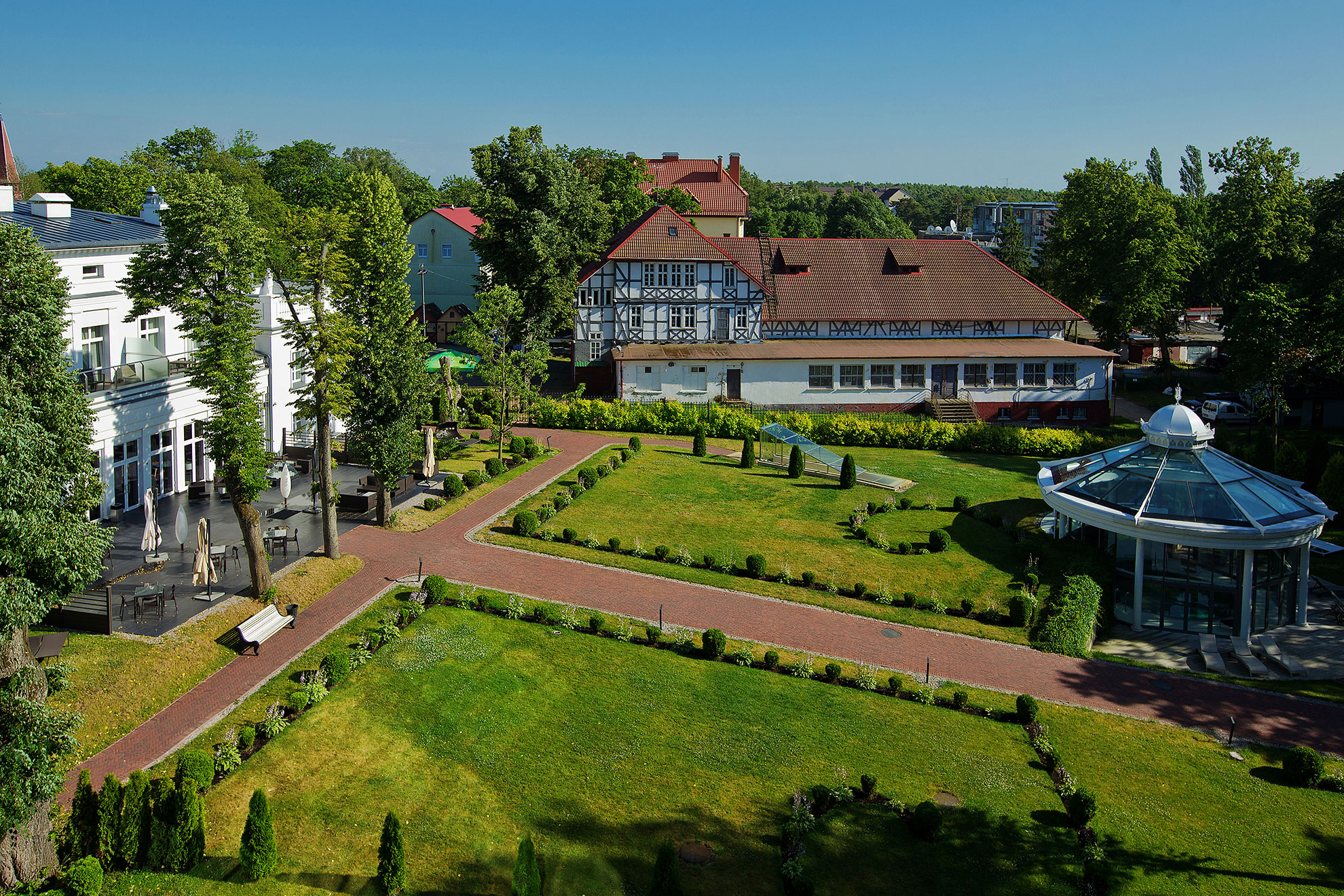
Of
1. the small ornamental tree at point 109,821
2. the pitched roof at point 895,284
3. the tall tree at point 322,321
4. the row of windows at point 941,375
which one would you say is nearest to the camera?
the small ornamental tree at point 109,821

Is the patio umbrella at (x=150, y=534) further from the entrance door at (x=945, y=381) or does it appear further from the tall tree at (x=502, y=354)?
the entrance door at (x=945, y=381)

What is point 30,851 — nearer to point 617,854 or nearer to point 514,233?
point 617,854

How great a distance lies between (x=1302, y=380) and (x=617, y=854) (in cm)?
4309

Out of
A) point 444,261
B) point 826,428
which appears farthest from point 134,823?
point 444,261

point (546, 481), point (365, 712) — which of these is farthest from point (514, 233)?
point (365, 712)

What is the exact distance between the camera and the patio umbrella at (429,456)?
33.8m

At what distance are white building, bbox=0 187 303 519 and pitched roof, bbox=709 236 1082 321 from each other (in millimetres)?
32249

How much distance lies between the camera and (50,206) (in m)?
30.7

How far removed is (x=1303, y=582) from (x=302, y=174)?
86.5 metres

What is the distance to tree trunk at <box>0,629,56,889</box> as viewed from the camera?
1398 centimetres

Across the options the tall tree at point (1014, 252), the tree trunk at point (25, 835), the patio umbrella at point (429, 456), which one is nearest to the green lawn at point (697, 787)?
the tree trunk at point (25, 835)

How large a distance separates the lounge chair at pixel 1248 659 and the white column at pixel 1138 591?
243 centimetres

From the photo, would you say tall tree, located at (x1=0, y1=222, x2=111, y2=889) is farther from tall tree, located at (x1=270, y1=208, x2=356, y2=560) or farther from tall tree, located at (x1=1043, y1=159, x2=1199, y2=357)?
tall tree, located at (x1=1043, y1=159, x2=1199, y2=357)

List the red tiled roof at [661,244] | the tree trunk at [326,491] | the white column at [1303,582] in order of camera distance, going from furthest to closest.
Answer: the red tiled roof at [661,244] → the white column at [1303,582] → the tree trunk at [326,491]
